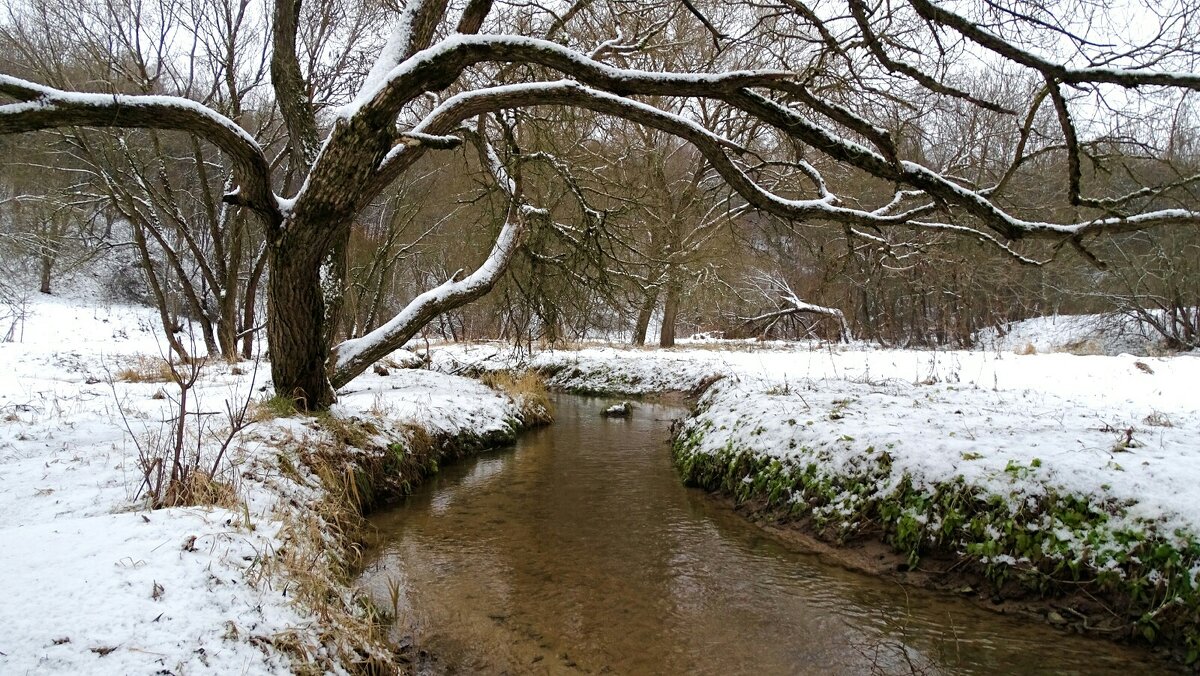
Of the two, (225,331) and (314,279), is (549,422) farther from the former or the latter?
(225,331)

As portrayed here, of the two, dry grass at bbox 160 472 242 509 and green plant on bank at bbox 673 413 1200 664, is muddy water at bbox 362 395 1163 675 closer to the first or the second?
green plant on bank at bbox 673 413 1200 664

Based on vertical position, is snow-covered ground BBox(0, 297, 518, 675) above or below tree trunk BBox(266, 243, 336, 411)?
below

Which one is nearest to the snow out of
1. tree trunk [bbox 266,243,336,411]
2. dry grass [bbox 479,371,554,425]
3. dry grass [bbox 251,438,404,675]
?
dry grass [bbox 479,371,554,425]

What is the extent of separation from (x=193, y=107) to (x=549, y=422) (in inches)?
287

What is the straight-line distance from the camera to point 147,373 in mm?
9594

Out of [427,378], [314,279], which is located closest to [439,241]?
[427,378]

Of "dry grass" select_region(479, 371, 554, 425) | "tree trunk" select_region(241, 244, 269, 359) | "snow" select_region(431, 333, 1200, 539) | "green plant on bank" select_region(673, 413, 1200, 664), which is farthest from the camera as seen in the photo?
"tree trunk" select_region(241, 244, 269, 359)

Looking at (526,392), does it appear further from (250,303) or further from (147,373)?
(250,303)

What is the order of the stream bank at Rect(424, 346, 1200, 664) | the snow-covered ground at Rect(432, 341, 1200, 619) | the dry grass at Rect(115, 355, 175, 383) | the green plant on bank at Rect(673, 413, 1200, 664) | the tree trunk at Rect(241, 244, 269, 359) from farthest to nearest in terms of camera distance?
1. the tree trunk at Rect(241, 244, 269, 359)
2. the dry grass at Rect(115, 355, 175, 383)
3. the snow-covered ground at Rect(432, 341, 1200, 619)
4. the stream bank at Rect(424, 346, 1200, 664)
5. the green plant on bank at Rect(673, 413, 1200, 664)

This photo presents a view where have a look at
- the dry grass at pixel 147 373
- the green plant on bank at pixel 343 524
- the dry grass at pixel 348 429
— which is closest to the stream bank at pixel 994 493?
the green plant on bank at pixel 343 524

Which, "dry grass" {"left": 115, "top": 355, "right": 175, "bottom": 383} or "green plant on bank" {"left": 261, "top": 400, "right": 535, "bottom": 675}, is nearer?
"green plant on bank" {"left": 261, "top": 400, "right": 535, "bottom": 675}

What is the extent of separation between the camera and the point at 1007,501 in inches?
143

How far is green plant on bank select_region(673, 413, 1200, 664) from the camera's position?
294 cm

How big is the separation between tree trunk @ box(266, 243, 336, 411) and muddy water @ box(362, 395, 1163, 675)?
1.55 metres
